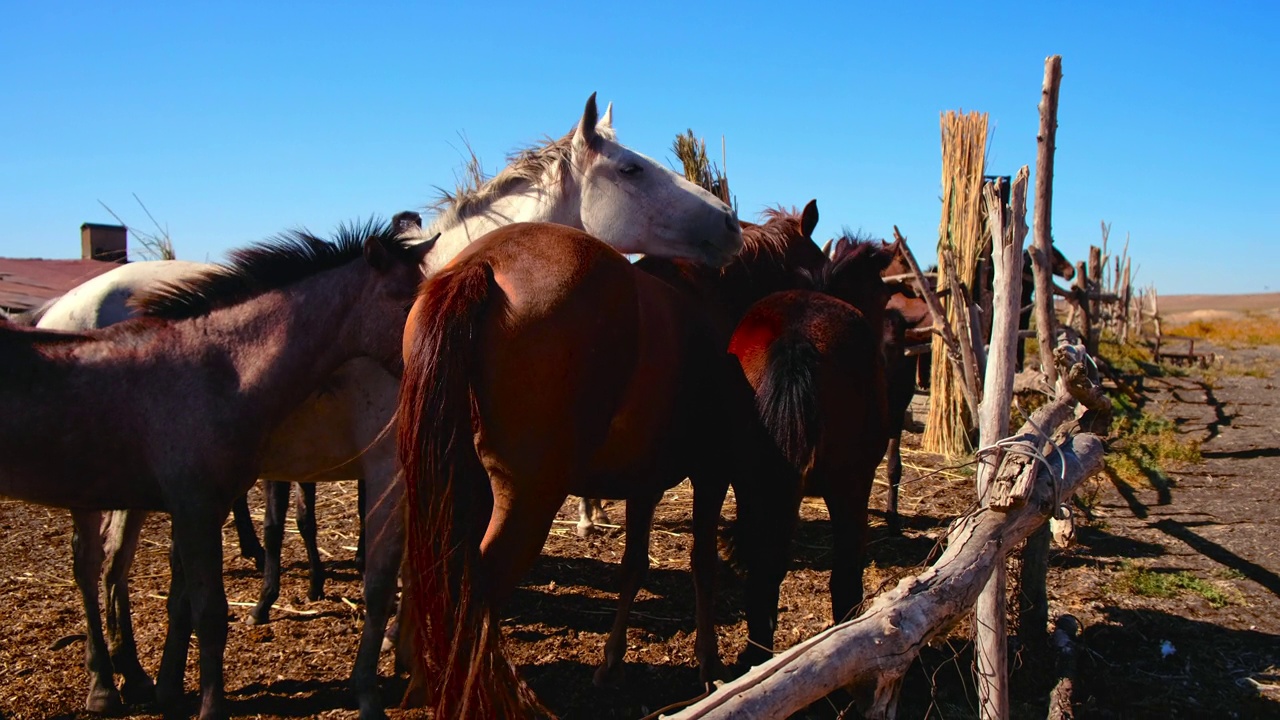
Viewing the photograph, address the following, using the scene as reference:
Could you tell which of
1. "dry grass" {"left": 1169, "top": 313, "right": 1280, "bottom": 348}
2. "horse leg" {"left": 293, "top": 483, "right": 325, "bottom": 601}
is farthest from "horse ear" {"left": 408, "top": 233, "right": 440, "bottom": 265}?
"dry grass" {"left": 1169, "top": 313, "right": 1280, "bottom": 348}

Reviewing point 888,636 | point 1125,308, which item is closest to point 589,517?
point 888,636

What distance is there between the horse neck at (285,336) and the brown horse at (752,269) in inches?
57.7

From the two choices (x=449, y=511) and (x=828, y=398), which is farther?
(x=828, y=398)

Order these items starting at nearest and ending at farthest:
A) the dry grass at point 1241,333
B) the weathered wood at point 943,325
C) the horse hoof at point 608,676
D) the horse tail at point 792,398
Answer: the horse tail at point 792,398 → the horse hoof at point 608,676 → the weathered wood at point 943,325 → the dry grass at point 1241,333

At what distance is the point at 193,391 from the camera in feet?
9.65

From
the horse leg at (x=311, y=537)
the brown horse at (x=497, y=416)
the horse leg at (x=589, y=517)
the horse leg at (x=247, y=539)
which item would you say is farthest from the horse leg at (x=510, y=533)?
the horse leg at (x=247, y=539)

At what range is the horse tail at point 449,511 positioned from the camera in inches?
96.9

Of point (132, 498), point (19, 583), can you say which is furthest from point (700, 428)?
point (19, 583)

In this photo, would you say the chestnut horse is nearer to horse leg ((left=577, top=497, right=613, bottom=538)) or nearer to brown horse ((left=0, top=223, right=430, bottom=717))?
horse leg ((left=577, top=497, right=613, bottom=538))

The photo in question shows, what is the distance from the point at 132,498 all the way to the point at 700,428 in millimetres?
2069

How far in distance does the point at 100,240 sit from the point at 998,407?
8.21 metres

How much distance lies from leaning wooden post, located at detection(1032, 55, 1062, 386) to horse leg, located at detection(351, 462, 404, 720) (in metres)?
2.71

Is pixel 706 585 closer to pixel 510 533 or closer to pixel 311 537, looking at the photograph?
pixel 510 533

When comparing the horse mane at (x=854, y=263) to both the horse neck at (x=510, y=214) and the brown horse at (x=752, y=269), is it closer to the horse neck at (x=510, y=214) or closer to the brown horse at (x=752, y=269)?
the brown horse at (x=752, y=269)
